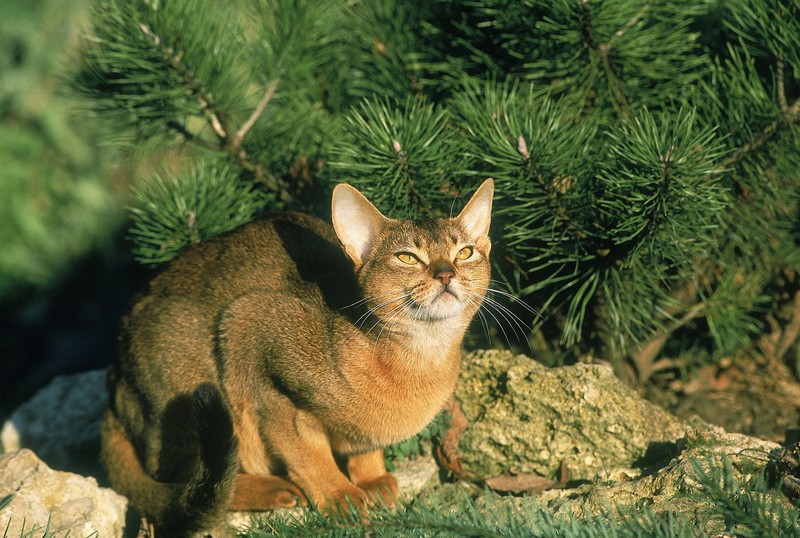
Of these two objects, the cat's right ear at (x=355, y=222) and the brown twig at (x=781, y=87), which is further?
the brown twig at (x=781, y=87)

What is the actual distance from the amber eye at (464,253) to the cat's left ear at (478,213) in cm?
6

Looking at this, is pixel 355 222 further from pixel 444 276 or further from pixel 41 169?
pixel 41 169

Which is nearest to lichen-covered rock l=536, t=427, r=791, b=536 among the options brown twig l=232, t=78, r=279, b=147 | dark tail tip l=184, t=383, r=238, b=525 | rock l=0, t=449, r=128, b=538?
dark tail tip l=184, t=383, r=238, b=525

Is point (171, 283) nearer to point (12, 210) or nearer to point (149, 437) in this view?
point (149, 437)

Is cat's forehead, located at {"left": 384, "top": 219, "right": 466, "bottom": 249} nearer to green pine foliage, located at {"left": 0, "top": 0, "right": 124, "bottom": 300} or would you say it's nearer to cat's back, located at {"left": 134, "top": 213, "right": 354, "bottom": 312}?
cat's back, located at {"left": 134, "top": 213, "right": 354, "bottom": 312}

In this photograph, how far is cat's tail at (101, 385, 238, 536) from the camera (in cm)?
268

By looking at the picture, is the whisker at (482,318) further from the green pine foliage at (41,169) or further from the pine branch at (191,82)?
the green pine foliage at (41,169)

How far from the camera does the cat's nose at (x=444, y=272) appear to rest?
8.87 ft

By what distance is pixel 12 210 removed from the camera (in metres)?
5.58

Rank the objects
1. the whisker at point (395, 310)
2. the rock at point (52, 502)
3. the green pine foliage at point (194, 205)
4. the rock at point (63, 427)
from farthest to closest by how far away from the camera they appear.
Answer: the rock at point (63, 427) → the green pine foliage at point (194, 205) → the whisker at point (395, 310) → the rock at point (52, 502)

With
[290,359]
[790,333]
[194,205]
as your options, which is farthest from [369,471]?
[790,333]

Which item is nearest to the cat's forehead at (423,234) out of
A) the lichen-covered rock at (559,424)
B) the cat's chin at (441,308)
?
the cat's chin at (441,308)

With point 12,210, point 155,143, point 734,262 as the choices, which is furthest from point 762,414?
point 12,210

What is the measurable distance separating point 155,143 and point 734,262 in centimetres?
272
